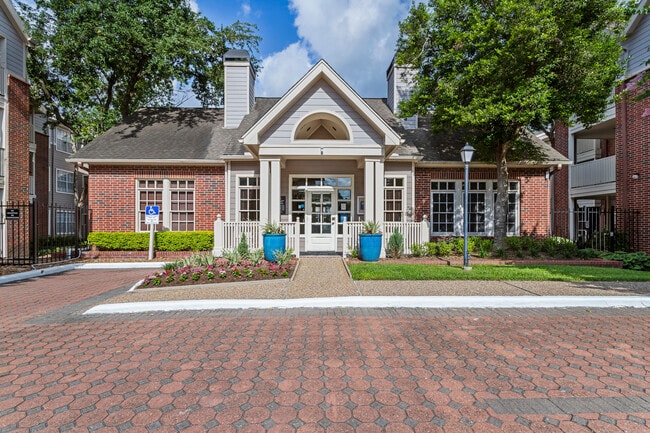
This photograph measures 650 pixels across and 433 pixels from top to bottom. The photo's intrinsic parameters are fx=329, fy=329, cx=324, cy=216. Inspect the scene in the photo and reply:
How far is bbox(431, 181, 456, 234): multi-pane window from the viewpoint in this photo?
13.8 metres

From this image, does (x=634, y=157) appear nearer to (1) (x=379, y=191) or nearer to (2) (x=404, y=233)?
(2) (x=404, y=233)

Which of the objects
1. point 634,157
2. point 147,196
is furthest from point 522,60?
point 147,196

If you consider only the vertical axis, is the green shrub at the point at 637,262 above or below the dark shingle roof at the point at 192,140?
below

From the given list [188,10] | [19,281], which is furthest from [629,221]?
[188,10]

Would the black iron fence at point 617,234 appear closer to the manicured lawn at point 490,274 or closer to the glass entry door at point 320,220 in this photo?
the manicured lawn at point 490,274

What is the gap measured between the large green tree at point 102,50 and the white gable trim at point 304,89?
26.0 ft

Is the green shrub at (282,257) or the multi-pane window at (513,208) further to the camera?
the multi-pane window at (513,208)

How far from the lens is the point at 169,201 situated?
1380cm

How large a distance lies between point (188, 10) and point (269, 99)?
628 centimetres

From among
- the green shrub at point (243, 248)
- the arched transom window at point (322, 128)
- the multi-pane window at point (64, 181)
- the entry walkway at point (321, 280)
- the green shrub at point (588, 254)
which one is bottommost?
the entry walkway at point (321, 280)

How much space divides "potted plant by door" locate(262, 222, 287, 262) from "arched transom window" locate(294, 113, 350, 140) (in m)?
3.75

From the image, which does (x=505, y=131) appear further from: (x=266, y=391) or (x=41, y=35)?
(x=41, y=35)

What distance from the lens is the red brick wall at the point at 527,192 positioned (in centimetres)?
1364

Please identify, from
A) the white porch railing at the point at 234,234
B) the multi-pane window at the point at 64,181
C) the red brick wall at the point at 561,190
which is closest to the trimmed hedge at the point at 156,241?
the white porch railing at the point at 234,234
